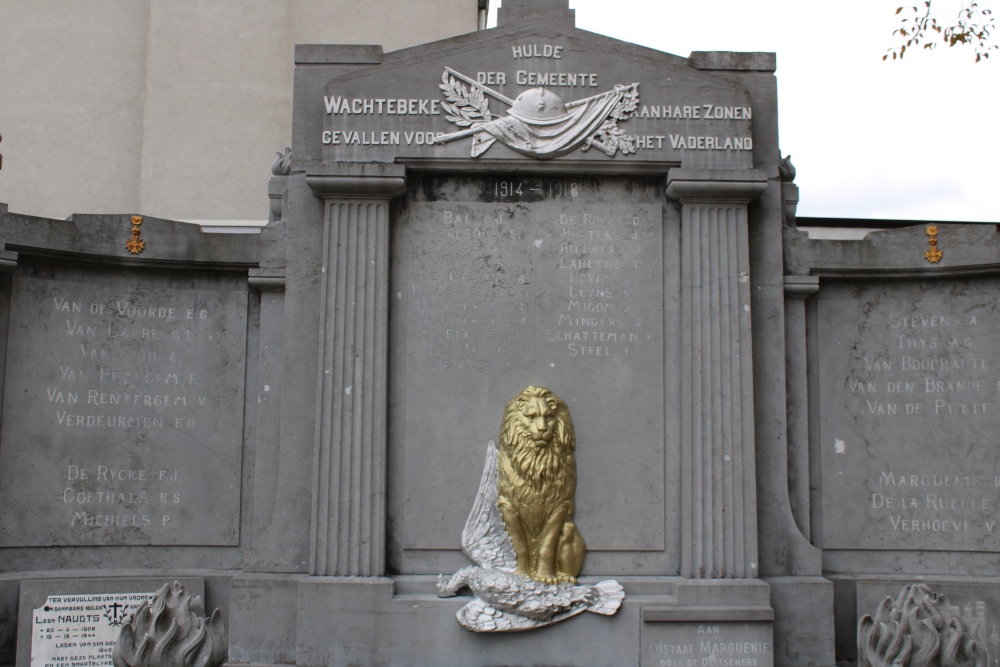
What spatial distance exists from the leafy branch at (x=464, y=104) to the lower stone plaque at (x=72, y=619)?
5.03 m

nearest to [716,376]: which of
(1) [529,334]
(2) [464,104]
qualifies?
(1) [529,334]

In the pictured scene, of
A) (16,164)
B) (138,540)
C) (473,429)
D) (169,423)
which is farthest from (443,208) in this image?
(16,164)

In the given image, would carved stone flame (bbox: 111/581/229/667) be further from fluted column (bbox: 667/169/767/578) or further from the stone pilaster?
the stone pilaster

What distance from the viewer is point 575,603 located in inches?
312

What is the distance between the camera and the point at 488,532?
822 cm

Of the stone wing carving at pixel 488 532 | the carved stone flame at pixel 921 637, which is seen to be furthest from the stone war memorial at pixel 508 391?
the carved stone flame at pixel 921 637

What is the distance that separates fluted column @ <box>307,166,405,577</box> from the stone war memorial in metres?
0.03

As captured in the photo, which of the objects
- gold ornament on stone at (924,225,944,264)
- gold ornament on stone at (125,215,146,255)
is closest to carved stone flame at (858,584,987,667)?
gold ornament on stone at (924,225,944,264)

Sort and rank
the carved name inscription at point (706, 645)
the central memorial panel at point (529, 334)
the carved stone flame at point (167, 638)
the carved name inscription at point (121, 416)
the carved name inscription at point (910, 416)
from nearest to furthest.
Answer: the carved stone flame at point (167, 638) < the carved name inscription at point (706, 645) < the central memorial panel at point (529, 334) < the carved name inscription at point (121, 416) < the carved name inscription at point (910, 416)

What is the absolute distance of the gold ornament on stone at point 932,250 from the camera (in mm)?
9000

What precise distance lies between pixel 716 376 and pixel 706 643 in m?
2.28

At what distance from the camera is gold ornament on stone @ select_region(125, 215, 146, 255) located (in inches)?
351

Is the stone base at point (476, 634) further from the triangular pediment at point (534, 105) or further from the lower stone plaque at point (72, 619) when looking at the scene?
the triangular pediment at point (534, 105)

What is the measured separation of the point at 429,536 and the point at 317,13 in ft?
36.7
